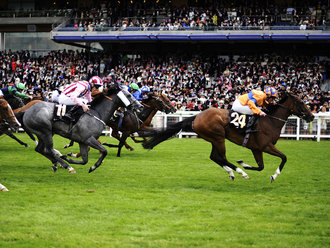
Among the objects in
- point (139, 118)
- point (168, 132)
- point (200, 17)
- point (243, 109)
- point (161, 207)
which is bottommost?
point (161, 207)

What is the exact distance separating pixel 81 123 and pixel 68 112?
0.34 metres

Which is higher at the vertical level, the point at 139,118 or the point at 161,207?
the point at 139,118

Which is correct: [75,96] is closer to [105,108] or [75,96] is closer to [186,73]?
[105,108]

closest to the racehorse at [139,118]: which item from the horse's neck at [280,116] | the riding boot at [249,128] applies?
the riding boot at [249,128]

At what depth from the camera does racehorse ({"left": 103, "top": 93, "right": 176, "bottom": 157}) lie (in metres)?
13.2

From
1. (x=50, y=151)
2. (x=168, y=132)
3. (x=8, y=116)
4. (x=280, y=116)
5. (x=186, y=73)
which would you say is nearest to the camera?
(x=280, y=116)

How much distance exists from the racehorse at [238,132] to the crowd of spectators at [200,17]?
→ 63.4ft

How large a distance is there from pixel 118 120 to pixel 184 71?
15.5m

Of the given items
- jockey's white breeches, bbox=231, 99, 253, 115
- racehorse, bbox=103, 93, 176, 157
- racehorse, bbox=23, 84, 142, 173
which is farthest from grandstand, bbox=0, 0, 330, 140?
jockey's white breeches, bbox=231, 99, 253, 115

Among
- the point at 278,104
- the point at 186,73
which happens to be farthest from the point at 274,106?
the point at 186,73

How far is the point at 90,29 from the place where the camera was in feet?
105

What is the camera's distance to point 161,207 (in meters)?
6.69

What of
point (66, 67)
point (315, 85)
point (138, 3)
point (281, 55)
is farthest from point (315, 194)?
point (138, 3)

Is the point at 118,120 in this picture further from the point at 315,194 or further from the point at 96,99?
the point at 315,194
